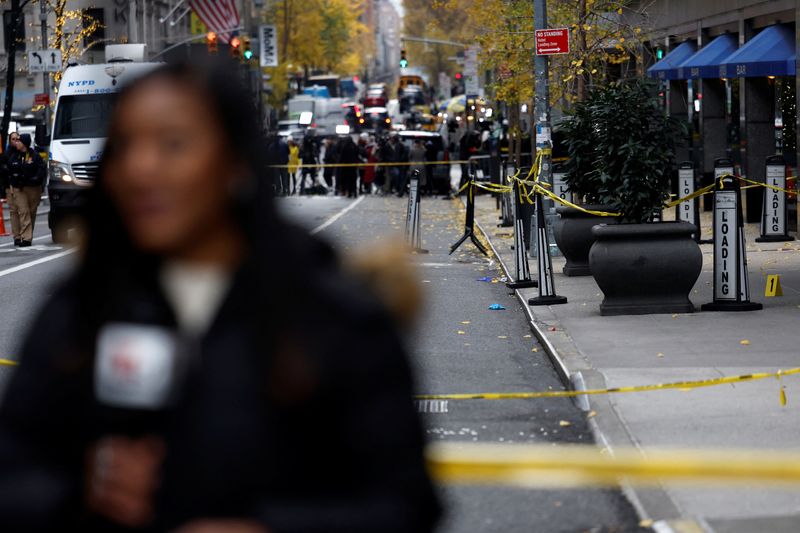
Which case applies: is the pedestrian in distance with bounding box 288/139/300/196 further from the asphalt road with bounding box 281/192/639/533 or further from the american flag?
the asphalt road with bounding box 281/192/639/533

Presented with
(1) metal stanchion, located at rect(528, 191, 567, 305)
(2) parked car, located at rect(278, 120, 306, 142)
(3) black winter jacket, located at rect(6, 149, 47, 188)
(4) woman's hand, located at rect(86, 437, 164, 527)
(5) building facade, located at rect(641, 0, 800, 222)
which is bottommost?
(1) metal stanchion, located at rect(528, 191, 567, 305)

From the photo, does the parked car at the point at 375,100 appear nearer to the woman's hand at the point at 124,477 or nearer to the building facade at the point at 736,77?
the building facade at the point at 736,77

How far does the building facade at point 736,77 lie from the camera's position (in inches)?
951

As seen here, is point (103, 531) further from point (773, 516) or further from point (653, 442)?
point (653, 442)

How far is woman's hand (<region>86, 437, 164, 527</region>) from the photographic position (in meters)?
2.23

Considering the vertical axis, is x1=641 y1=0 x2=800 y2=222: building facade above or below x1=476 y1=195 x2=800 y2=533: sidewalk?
above

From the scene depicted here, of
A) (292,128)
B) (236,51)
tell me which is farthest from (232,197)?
(292,128)

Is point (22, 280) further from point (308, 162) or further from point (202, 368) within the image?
point (308, 162)

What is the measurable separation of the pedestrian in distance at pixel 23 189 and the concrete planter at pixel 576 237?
1069cm

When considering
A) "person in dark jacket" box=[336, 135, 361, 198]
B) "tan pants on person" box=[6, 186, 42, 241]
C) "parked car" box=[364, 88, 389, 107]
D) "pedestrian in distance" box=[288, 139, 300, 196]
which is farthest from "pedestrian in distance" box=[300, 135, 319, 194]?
"parked car" box=[364, 88, 389, 107]

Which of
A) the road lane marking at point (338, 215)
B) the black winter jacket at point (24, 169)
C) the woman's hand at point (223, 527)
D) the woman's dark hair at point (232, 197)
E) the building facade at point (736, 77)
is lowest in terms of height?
the road lane marking at point (338, 215)

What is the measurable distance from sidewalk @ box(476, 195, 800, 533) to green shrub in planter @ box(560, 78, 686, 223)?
1.14 meters

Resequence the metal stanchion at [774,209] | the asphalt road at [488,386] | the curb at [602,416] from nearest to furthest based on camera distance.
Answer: the curb at [602,416]
the asphalt road at [488,386]
the metal stanchion at [774,209]

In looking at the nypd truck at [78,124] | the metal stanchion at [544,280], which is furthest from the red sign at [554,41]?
the nypd truck at [78,124]
